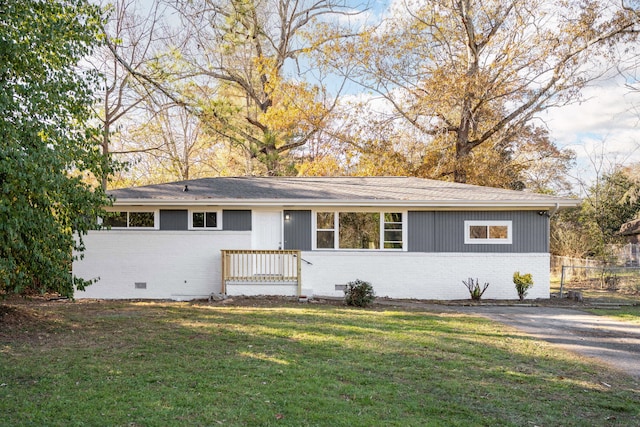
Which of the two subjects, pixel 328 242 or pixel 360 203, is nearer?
pixel 360 203

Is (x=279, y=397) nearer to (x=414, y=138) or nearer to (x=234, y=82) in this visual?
(x=414, y=138)

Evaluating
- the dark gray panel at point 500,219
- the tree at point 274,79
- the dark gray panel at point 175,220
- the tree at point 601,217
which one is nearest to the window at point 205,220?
the dark gray panel at point 175,220

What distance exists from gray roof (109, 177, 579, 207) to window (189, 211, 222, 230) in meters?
0.50

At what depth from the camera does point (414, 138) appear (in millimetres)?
22828

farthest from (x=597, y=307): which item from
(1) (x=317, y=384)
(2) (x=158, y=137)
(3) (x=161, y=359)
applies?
(2) (x=158, y=137)

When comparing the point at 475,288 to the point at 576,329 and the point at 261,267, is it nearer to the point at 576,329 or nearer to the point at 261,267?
the point at 576,329

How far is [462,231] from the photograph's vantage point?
1312cm

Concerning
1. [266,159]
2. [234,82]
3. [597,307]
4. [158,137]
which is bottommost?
[597,307]

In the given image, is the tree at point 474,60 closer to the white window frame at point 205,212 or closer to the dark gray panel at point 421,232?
Answer: the dark gray panel at point 421,232

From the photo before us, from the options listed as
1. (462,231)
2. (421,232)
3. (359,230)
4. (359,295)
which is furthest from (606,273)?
(359,295)

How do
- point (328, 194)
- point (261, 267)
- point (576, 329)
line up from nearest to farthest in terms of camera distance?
point (576, 329) → point (261, 267) → point (328, 194)

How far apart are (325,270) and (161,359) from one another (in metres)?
7.64

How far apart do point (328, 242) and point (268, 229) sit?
1810mm

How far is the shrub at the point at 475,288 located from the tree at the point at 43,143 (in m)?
9.71
